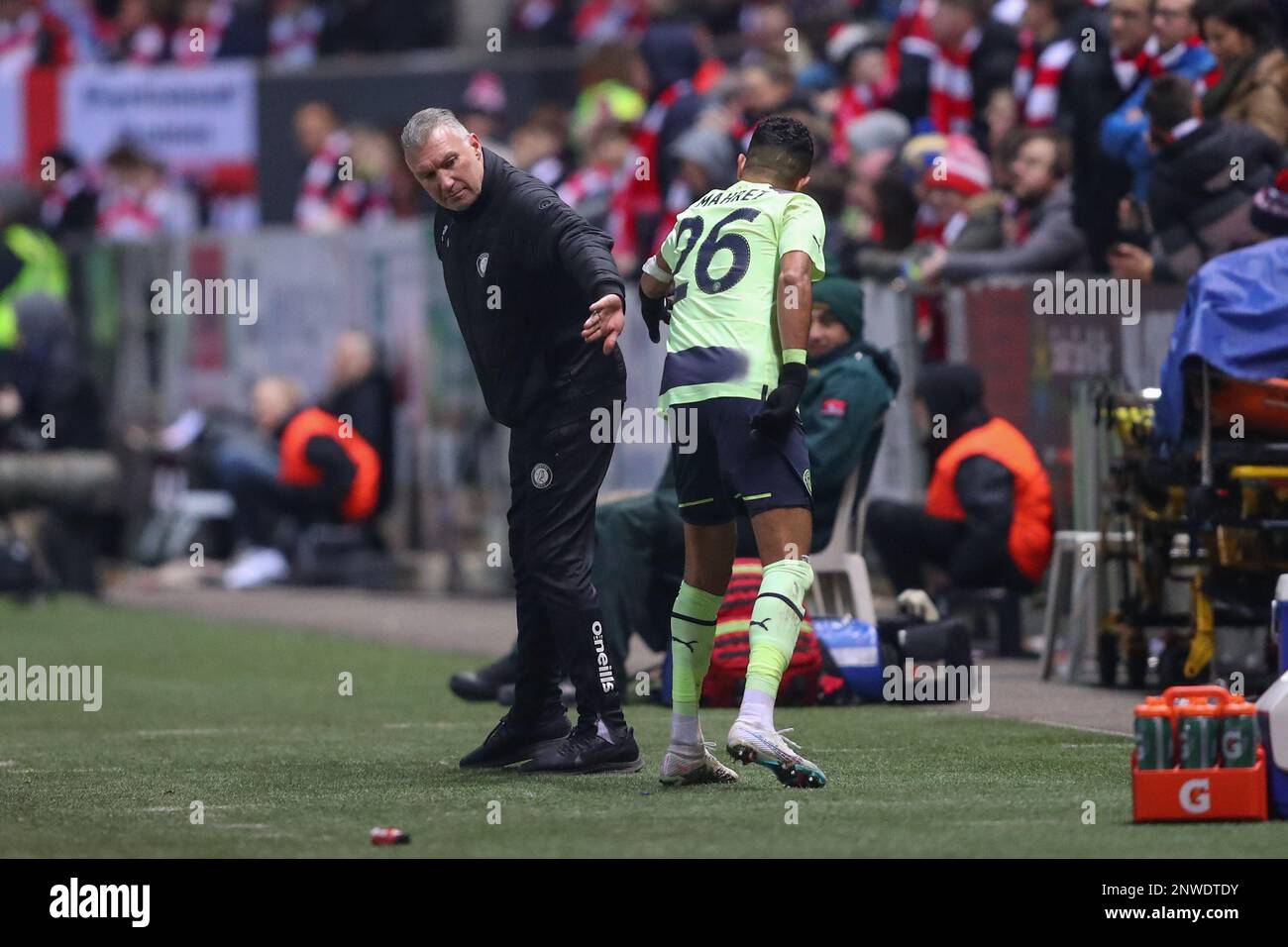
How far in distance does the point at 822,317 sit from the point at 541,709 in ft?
11.3

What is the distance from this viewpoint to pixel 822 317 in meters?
11.8

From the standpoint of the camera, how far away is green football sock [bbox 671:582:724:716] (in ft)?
26.9

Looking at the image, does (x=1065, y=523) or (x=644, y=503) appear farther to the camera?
(x=1065, y=523)

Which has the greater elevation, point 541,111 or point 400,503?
point 541,111

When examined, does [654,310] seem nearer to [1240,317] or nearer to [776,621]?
[776,621]

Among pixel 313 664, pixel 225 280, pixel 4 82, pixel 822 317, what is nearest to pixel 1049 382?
pixel 822 317

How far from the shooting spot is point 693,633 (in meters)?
8.26

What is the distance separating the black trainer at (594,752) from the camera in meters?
8.51

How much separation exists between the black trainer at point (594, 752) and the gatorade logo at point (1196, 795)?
2134 millimetres

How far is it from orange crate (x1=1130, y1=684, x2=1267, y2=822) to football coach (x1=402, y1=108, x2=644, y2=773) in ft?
6.79

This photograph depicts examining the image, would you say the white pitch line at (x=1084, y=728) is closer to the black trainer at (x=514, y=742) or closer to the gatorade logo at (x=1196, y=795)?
the black trainer at (x=514, y=742)
